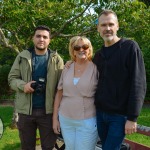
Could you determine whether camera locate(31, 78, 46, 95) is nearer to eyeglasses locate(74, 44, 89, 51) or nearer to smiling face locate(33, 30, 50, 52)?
smiling face locate(33, 30, 50, 52)

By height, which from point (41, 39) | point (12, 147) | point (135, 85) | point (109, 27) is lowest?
point (12, 147)

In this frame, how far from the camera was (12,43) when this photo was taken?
8102mm

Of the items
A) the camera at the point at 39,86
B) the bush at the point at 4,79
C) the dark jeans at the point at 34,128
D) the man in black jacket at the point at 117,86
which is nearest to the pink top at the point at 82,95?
the man in black jacket at the point at 117,86

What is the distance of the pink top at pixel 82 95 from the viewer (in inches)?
130

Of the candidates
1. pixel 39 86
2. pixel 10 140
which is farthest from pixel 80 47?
pixel 10 140

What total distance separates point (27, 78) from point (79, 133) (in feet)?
3.06

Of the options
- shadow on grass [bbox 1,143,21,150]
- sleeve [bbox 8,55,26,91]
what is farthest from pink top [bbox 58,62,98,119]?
shadow on grass [bbox 1,143,21,150]

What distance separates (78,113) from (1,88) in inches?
470

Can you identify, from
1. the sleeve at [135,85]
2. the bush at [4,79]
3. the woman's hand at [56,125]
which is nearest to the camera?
the sleeve at [135,85]

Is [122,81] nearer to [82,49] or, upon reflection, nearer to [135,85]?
[135,85]

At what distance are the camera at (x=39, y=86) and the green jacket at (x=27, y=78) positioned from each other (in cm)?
6

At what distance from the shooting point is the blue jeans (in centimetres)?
304

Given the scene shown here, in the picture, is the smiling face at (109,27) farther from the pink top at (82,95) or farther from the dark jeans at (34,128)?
the dark jeans at (34,128)

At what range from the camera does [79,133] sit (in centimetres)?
332
